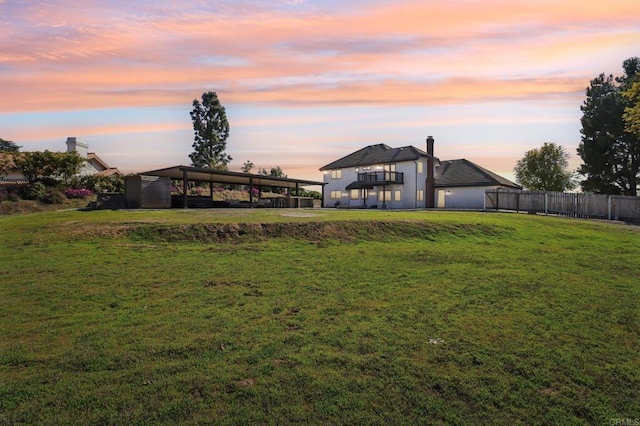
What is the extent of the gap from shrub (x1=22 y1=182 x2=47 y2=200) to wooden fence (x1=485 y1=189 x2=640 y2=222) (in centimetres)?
3965

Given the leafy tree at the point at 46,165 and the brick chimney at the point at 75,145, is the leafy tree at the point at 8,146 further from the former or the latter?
the leafy tree at the point at 46,165

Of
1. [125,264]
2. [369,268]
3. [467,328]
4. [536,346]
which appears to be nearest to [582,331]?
[536,346]

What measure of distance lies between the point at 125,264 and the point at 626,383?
973 centimetres

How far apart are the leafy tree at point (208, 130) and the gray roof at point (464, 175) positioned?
107 ft

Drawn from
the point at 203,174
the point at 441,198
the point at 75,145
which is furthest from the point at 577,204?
the point at 75,145

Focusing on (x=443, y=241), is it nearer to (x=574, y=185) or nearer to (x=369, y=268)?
(x=369, y=268)

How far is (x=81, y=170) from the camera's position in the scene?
42875mm

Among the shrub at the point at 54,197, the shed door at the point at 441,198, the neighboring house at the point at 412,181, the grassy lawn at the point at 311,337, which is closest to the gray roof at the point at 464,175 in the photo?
the neighboring house at the point at 412,181

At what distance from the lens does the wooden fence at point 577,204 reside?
2769 centimetres

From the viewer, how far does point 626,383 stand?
4.52 m

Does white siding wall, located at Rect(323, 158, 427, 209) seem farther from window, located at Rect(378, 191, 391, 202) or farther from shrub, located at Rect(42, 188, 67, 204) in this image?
shrub, located at Rect(42, 188, 67, 204)

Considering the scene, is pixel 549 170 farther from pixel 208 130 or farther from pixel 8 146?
pixel 8 146

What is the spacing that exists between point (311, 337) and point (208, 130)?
192 feet

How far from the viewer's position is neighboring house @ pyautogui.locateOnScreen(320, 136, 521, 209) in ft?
134
